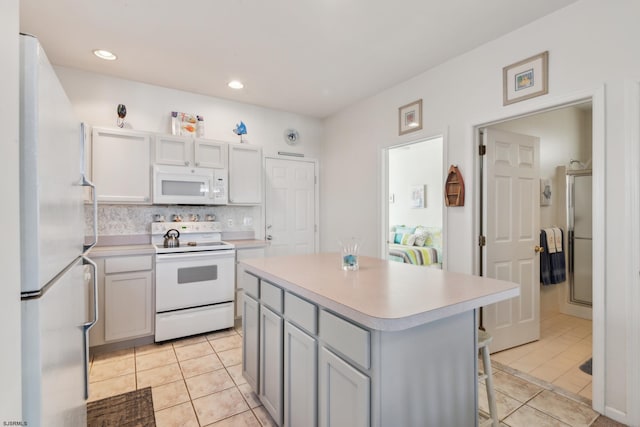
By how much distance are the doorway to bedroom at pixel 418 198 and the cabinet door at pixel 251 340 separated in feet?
10.8

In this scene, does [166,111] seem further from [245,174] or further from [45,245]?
[45,245]

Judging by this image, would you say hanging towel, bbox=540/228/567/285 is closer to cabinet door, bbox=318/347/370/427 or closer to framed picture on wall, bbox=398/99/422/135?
framed picture on wall, bbox=398/99/422/135

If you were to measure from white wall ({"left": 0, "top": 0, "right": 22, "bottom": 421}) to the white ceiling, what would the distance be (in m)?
1.79

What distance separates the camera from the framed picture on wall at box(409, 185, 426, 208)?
570cm

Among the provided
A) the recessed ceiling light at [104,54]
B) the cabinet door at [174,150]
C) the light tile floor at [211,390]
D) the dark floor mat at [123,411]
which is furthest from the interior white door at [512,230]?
the recessed ceiling light at [104,54]

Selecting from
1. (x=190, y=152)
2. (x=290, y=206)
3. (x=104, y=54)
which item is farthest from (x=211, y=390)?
(x=104, y=54)

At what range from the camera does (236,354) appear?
285cm

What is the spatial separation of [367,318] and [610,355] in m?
1.95

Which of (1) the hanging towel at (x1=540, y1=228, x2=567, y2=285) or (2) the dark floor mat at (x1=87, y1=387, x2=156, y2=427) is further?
(1) the hanging towel at (x1=540, y1=228, x2=567, y2=285)

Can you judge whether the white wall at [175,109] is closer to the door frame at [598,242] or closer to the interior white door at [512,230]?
the interior white door at [512,230]

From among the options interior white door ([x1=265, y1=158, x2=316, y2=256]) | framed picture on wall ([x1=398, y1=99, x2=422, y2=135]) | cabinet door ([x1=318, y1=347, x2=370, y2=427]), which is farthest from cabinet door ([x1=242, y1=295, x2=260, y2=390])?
framed picture on wall ([x1=398, y1=99, x2=422, y2=135])

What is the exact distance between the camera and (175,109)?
3.65 metres

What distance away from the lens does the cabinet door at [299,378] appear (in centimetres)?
142

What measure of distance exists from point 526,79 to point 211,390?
3.32 m
